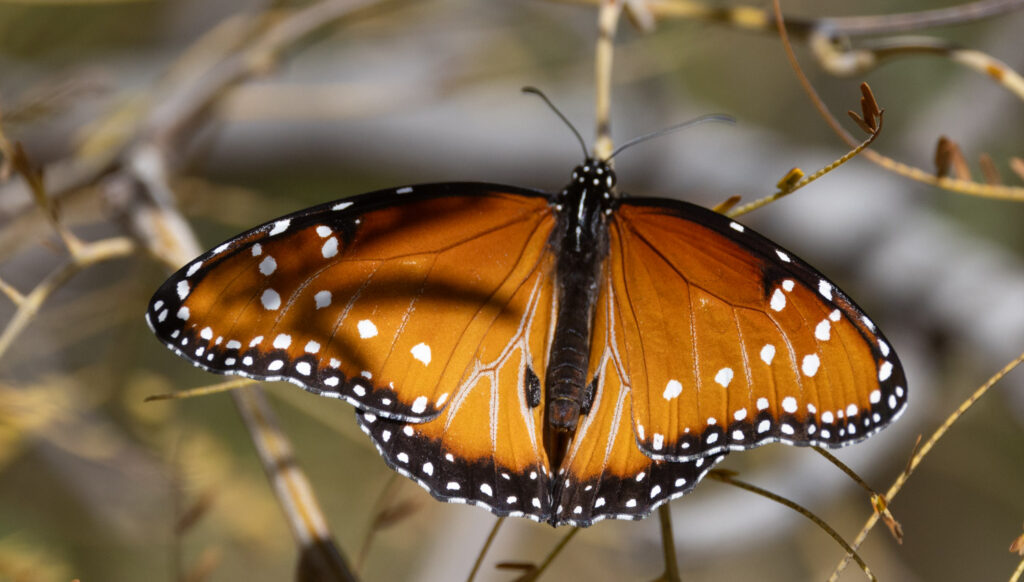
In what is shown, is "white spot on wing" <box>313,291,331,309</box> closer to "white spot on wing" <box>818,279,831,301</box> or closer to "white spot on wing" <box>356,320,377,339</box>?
"white spot on wing" <box>356,320,377,339</box>

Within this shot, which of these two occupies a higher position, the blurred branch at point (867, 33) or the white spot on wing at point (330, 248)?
the blurred branch at point (867, 33)

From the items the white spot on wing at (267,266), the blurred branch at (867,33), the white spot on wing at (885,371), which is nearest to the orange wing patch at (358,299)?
the white spot on wing at (267,266)

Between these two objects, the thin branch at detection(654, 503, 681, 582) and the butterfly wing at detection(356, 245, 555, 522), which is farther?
the butterfly wing at detection(356, 245, 555, 522)

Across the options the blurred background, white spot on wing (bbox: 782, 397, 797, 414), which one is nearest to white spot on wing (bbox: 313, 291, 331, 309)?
the blurred background

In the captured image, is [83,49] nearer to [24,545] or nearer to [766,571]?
[24,545]

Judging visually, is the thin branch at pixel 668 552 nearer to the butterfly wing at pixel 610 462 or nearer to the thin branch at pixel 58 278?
the butterfly wing at pixel 610 462

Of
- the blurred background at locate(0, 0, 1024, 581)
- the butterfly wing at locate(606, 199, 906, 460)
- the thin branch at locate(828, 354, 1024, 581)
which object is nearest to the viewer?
the thin branch at locate(828, 354, 1024, 581)

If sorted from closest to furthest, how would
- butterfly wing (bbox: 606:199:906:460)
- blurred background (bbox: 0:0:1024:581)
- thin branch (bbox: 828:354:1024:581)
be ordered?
thin branch (bbox: 828:354:1024:581), butterfly wing (bbox: 606:199:906:460), blurred background (bbox: 0:0:1024:581)

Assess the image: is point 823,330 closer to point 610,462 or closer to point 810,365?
point 810,365
